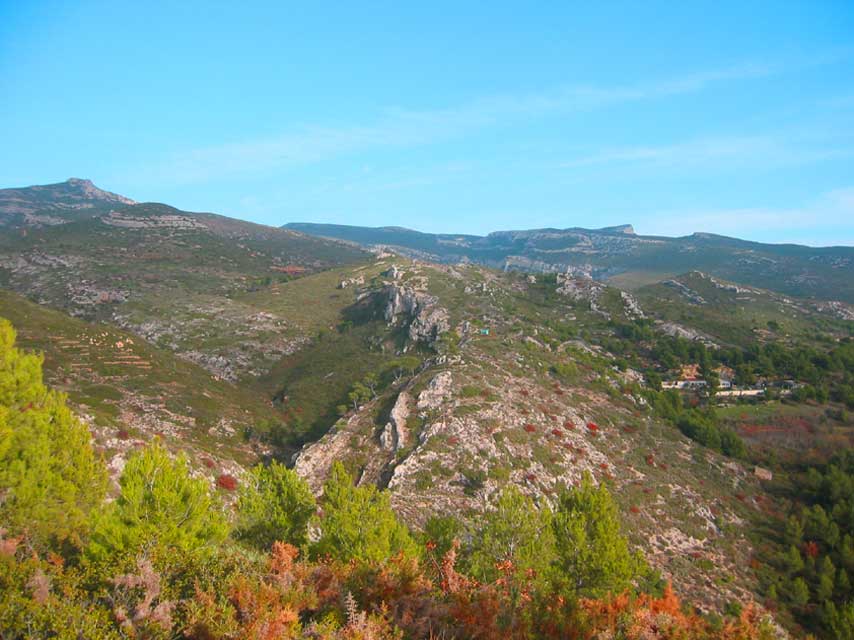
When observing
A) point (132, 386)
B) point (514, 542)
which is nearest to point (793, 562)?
point (514, 542)

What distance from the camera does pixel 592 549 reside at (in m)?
26.9

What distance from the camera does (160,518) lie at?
17.4m

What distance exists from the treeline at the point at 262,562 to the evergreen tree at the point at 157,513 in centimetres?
Answer: 6

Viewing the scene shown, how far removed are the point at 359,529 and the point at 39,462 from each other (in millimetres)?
14284

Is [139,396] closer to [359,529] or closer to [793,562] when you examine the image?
[359,529]

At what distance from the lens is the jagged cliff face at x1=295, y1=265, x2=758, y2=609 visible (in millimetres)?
39312

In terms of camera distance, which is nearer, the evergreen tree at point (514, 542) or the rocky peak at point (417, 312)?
the evergreen tree at point (514, 542)

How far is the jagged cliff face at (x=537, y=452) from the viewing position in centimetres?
3931

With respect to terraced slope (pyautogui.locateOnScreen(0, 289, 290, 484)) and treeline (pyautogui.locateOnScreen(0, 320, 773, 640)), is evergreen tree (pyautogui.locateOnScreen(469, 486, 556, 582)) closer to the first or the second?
treeline (pyautogui.locateOnScreen(0, 320, 773, 640))

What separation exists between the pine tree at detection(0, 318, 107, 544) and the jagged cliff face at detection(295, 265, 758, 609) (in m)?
20.8

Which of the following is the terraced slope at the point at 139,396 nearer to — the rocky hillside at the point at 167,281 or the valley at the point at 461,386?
the valley at the point at 461,386

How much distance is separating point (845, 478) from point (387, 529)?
56720mm

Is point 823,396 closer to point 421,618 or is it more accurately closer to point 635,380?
point 635,380

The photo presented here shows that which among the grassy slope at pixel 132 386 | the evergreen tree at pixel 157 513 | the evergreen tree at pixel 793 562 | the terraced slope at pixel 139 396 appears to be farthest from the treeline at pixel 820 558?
the grassy slope at pixel 132 386
